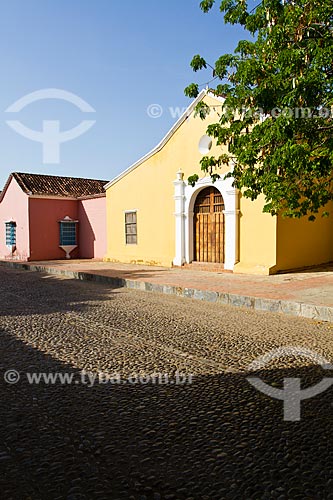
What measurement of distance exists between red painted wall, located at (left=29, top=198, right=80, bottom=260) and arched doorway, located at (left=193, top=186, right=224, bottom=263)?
9.90 m

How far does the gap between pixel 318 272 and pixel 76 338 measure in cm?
836

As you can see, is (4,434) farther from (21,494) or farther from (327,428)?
(327,428)

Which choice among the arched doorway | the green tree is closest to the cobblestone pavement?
the green tree

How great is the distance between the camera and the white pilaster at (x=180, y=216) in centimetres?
1370

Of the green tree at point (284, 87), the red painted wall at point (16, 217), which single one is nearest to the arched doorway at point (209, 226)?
the green tree at point (284, 87)

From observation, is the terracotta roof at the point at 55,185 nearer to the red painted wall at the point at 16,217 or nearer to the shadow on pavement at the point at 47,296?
the red painted wall at the point at 16,217

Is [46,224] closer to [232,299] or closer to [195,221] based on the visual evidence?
[195,221]

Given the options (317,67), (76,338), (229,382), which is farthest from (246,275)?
(229,382)

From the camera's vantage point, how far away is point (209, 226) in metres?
13.2

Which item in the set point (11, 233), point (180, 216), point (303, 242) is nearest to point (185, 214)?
point (180, 216)

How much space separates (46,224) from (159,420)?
1889cm

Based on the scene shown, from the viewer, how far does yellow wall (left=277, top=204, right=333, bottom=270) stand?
1125 centimetres

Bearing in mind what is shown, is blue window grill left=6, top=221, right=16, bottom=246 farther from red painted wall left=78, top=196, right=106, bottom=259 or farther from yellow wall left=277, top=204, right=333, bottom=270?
yellow wall left=277, top=204, right=333, bottom=270

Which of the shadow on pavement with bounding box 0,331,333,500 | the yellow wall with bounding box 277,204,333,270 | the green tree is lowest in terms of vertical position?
the shadow on pavement with bounding box 0,331,333,500
